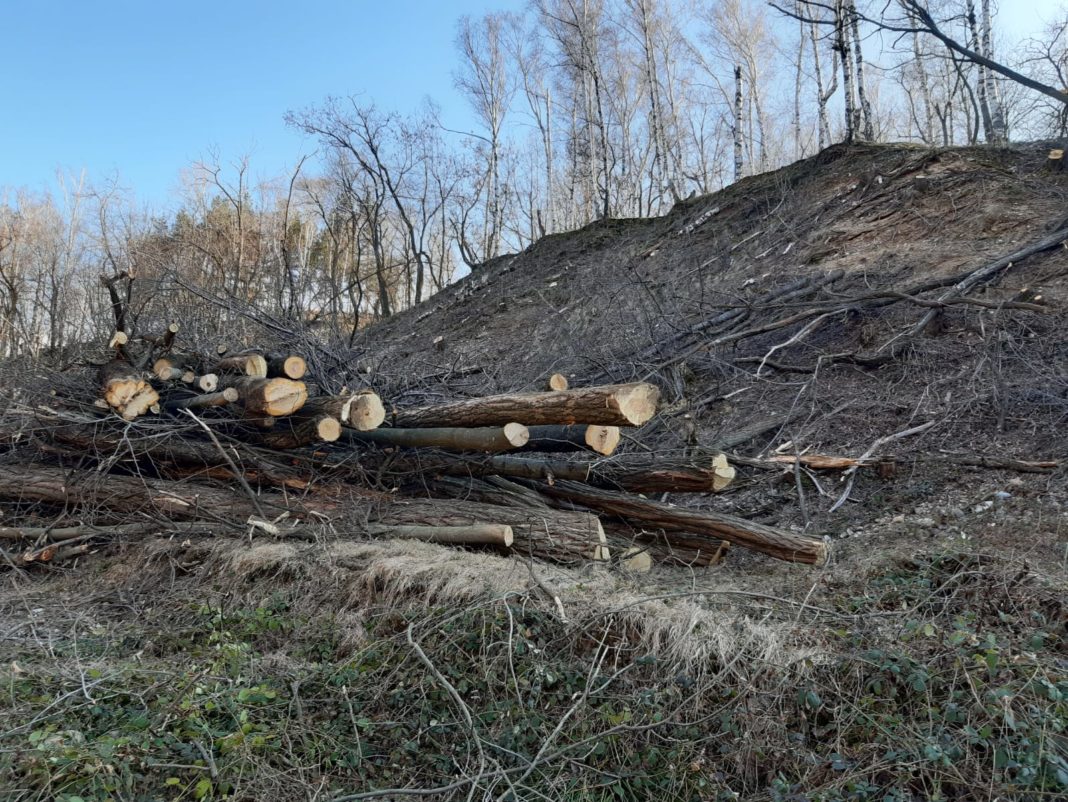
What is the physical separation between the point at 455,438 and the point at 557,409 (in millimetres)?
962

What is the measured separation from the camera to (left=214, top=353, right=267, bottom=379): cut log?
5695 millimetres

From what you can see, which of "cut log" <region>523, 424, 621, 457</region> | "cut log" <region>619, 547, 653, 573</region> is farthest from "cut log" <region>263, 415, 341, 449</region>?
"cut log" <region>619, 547, 653, 573</region>

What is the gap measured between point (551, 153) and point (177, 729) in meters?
22.6

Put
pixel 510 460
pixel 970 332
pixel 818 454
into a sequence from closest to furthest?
pixel 510 460
pixel 818 454
pixel 970 332

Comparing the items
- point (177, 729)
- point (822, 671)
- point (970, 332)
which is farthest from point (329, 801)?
point (970, 332)

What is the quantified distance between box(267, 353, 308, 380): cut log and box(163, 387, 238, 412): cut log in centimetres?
35

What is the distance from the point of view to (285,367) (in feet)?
18.5

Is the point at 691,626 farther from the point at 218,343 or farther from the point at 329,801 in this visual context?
the point at 218,343

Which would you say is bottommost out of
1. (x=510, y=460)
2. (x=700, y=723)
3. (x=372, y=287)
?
(x=700, y=723)

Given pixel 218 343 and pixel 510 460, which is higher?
pixel 218 343

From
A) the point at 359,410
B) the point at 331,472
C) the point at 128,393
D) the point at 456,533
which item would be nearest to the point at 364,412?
the point at 359,410

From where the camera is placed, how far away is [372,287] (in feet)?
81.1

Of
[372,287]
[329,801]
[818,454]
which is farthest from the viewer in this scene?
[372,287]

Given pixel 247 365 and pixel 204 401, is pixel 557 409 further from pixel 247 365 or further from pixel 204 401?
pixel 204 401
